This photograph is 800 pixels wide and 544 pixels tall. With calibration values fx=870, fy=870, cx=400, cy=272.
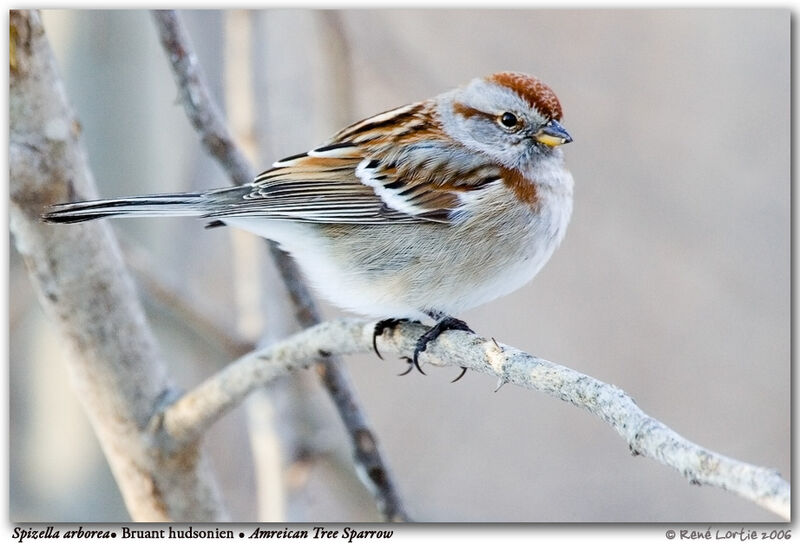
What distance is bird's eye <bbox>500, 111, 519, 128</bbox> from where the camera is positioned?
2.36 meters

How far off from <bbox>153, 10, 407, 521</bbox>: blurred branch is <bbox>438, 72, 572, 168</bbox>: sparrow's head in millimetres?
589

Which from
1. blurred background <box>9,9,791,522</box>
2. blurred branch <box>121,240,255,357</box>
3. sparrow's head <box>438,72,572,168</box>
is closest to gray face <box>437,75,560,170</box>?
sparrow's head <box>438,72,572,168</box>

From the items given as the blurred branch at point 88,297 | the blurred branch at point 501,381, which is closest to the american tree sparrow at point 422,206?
the blurred branch at point 501,381

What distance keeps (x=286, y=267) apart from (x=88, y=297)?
0.54 meters

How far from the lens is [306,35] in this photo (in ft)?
11.4

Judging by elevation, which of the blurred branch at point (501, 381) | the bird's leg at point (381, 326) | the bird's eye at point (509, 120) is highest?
the bird's eye at point (509, 120)

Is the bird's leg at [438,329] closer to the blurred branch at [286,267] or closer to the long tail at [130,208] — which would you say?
the blurred branch at [286,267]

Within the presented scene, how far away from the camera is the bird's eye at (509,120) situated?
7.75ft

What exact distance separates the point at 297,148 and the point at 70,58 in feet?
3.22

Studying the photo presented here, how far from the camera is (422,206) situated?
220 cm

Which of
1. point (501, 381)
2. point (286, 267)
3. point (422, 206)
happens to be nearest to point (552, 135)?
point (422, 206)

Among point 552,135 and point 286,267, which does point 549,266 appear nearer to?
point 552,135

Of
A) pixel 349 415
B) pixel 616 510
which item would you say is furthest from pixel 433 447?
pixel 349 415

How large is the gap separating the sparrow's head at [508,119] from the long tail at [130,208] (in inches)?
29.7
